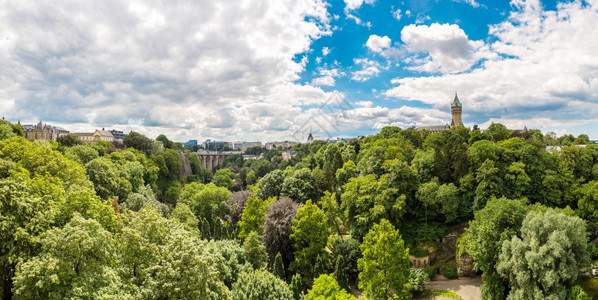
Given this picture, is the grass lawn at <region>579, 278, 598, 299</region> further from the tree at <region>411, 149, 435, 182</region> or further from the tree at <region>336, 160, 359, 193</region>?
the tree at <region>336, 160, 359, 193</region>

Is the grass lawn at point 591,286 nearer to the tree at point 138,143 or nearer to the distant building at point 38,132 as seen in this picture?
the tree at point 138,143

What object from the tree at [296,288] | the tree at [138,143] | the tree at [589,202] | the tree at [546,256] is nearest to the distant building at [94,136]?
the tree at [138,143]

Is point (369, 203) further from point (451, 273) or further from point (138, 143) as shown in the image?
point (138, 143)

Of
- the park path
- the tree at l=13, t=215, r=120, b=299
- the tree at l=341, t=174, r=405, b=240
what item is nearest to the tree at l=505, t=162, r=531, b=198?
the park path

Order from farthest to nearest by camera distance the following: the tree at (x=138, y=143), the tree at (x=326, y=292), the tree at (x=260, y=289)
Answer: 1. the tree at (x=138, y=143)
2. the tree at (x=326, y=292)
3. the tree at (x=260, y=289)

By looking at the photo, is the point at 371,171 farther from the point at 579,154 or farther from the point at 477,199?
the point at 579,154

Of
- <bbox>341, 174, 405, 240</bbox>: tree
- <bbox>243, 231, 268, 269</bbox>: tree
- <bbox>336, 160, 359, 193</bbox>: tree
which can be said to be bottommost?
<bbox>243, 231, 268, 269</bbox>: tree

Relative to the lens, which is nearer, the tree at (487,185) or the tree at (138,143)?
the tree at (487,185)
